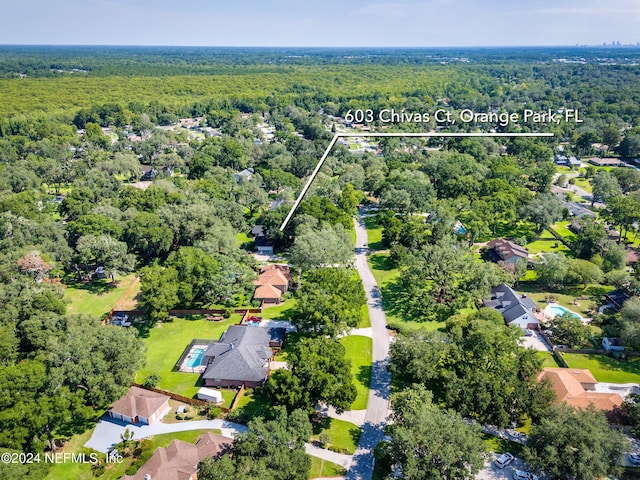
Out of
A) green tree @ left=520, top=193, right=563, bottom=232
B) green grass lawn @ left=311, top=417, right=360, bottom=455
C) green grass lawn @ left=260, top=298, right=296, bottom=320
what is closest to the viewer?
green grass lawn @ left=311, top=417, right=360, bottom=455

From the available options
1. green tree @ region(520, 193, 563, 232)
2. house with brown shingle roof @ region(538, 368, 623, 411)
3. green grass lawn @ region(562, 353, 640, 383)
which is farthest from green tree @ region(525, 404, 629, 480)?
green tree @ region(520, 193, 563, 232)

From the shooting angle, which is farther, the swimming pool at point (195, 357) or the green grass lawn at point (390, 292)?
the green grass lawn at point (390, 292)

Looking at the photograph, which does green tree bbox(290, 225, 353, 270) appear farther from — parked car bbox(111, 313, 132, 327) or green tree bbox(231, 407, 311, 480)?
green tree bbox(231, 407, 311, 480)

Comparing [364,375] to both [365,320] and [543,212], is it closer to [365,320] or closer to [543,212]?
[365,320]

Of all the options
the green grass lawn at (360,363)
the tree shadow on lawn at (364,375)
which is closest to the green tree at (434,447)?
the green grass lawn at (360,363)

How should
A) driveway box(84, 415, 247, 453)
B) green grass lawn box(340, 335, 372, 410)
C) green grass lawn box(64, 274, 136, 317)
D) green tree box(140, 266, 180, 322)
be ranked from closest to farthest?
driveway box(84, 415, 247, 453) < green grass lawn box(340, 335, 372, 410) < green tree box(140, 266, 180, 322) < green grass lawn box(64, 274, 136, 317)

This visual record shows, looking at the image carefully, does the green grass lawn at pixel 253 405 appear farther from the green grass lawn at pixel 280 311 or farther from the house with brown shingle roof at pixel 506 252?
the house with brown shingle roof at pixel 506 252
